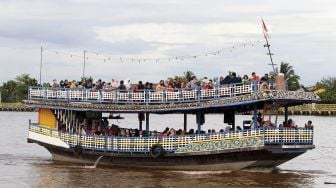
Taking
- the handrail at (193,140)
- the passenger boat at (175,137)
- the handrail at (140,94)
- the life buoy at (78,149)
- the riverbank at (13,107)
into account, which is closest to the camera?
the handrail at (193,140)

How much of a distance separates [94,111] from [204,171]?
4952 millimetres

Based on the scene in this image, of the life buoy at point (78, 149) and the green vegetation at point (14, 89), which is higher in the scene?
the green vegetation at point (14, 89)

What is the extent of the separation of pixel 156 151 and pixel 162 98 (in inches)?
74.0

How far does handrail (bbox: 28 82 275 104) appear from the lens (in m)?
22.0

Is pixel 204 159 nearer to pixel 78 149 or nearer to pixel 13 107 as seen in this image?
pixel 78 149

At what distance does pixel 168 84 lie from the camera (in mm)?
24359

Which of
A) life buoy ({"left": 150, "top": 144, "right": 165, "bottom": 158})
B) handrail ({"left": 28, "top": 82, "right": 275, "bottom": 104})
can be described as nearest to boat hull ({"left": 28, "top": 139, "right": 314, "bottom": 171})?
life buoy ({"left": 150, "top": 144, "right": 165, "bottom": 158})

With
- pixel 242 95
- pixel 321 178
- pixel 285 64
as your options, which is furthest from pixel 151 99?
pixel 285 64

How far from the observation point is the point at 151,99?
24.1 meters

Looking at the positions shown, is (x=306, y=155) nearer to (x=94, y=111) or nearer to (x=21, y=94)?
(x=94, y=111)

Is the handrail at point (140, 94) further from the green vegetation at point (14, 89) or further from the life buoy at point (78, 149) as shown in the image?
the green vegetation at point (14, 89)

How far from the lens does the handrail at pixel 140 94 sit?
72.3ft

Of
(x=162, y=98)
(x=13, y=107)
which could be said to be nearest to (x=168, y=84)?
(x=162, y=98)

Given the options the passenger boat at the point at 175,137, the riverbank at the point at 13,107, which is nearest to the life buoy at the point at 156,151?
the passenger boat at the point at 175,137
